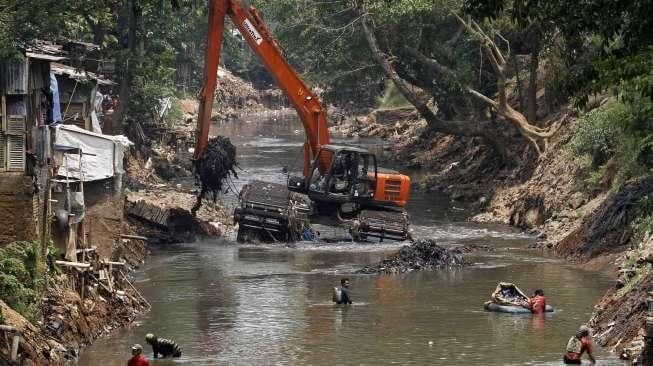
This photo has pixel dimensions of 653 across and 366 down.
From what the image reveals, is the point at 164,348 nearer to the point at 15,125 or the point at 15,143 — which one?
the point at 15,143

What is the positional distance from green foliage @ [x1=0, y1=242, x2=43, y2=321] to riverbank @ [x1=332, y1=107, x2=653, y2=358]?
38.7 ft

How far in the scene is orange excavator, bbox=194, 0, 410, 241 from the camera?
139 feet

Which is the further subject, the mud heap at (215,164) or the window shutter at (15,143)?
the mud heap at (215,164)

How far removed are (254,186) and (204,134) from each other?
7.91 ft

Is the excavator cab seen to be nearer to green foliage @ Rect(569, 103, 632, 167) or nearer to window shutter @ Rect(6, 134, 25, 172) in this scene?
green foliage @ Rect(569, 103, 632, 167)

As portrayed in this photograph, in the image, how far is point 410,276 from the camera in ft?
122

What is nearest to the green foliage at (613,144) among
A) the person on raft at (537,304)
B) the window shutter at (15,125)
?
the person on raft at (537,304)

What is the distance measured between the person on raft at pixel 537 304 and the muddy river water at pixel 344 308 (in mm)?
298

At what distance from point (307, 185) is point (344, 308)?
37.3 feet

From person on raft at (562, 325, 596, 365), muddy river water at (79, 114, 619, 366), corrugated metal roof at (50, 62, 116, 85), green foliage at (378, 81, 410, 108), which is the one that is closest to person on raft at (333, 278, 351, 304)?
muddy river water at (79, 114, 619, 366)

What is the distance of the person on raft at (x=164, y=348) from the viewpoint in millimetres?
26641

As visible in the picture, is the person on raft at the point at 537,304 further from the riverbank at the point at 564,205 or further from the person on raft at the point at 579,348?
the person on raft at the point at 579,348

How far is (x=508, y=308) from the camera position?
3177 centimetres

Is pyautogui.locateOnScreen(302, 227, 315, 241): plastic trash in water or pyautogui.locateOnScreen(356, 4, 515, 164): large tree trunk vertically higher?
pyautogui.locateOnScreen(356, 4, 515, 164): large tree trunk
